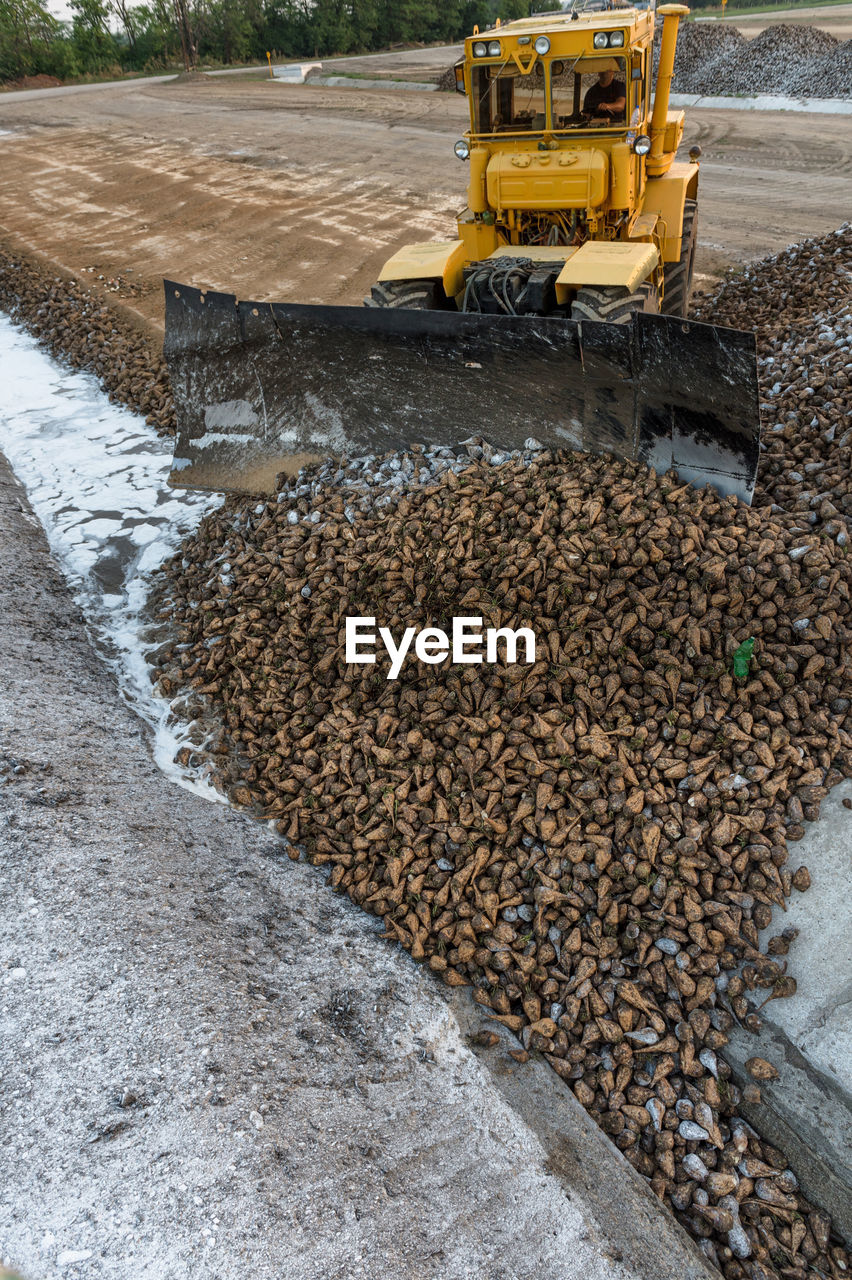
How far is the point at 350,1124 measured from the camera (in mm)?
2867

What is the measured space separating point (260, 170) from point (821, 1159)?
1743 centimetres

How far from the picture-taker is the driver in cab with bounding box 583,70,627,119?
5.74 meters

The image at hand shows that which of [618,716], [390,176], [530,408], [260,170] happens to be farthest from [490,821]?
[260,170]

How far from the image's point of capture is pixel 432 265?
19.6ft

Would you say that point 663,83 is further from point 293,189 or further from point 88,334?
point 293,189

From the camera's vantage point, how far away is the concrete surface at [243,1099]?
98.0 inches

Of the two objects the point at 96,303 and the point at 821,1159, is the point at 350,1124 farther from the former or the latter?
the point at 96,303

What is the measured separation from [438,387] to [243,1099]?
4.15 meters

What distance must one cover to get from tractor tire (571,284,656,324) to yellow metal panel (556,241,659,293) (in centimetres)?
7

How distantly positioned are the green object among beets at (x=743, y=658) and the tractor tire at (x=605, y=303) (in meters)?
2.38

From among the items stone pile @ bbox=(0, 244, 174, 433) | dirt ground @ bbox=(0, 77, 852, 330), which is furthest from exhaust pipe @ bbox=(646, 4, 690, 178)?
stone pile @ bbox=(0, 244, 174, 433)

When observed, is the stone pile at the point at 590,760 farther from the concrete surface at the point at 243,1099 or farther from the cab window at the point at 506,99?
the cab window at the point at 506,99

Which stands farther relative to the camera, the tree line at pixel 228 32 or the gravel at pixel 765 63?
the tree line at pixel 228 32

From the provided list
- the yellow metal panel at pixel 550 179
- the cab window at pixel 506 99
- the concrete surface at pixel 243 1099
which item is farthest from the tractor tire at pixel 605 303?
the concrete surface at pixel 243 1099
